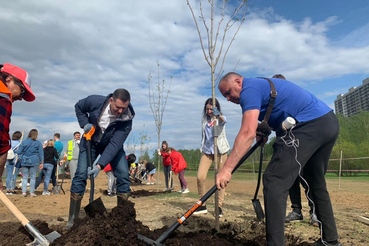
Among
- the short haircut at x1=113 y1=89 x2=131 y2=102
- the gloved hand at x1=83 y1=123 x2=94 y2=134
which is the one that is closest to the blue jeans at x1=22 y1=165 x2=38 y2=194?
the gloved hand at x1=83 y1=123 x2=94 y2=134

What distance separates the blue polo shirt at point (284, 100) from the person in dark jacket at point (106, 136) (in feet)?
5.61

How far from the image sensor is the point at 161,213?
15.1 feet

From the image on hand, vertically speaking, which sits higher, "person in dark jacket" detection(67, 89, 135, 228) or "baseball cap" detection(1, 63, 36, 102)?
"baseball cap" detection(1, 63, 36, 102)

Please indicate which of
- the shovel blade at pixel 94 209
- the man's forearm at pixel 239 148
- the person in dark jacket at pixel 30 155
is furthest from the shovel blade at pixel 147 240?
the person in dark jacket at pixel 30 155

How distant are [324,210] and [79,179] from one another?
9.79 feet

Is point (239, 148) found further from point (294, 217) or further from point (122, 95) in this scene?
point (294, 217)

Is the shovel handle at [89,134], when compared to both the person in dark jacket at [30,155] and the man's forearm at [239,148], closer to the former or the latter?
the man's forearm at [239,148]

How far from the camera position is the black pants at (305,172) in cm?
219

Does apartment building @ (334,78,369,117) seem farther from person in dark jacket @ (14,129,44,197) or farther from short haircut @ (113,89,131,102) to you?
short haircut @ (113,89,131,102)

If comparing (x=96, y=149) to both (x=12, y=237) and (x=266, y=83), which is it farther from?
(x=266, y=83)

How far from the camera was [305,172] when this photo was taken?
9.05 feet

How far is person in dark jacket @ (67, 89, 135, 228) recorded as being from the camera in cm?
353

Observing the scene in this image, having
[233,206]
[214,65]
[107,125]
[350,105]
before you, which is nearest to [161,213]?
[233,206]

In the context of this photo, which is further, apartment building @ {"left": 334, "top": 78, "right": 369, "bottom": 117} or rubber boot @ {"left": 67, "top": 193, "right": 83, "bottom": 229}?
apartment building @ {"left": 334, "top": 78, "right": 369, "bottom": 117}
